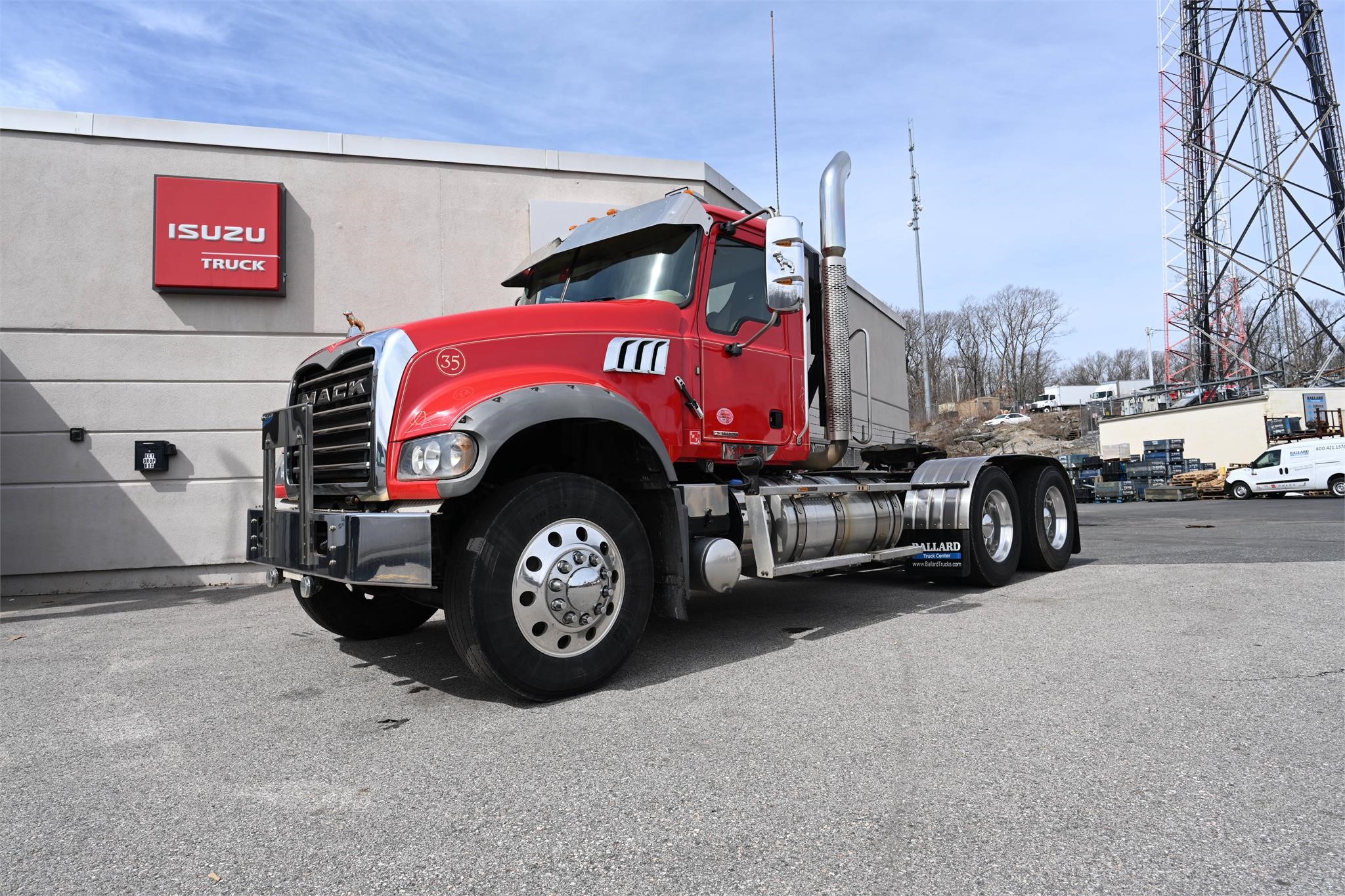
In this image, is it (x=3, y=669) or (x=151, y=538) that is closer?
(x=3, y=669)

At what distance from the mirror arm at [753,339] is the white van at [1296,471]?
25976 millimetres

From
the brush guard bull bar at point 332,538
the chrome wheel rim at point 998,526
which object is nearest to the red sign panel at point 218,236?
the brush guard bull bar at point 332,538

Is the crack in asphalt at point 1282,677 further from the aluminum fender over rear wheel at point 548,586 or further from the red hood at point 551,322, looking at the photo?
the red hood at point 551,322

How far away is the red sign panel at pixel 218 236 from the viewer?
920 centimetres

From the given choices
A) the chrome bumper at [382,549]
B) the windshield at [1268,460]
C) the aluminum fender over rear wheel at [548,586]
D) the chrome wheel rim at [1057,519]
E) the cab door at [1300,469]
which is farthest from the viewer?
the windshield at [1268,460]

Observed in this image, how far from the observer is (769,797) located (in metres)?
2.68

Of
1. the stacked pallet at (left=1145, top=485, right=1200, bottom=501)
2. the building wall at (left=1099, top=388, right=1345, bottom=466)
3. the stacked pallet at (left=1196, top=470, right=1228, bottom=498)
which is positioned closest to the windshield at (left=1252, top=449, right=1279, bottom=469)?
the stacked pallet at (left=1196, top=470, right=1228, bottom=498)

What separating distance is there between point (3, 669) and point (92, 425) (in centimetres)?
500

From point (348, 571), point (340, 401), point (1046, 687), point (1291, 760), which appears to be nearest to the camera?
point (1291, 760)

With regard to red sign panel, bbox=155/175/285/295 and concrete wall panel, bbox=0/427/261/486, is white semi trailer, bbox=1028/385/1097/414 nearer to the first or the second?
red sign panel, bbox=155/175/285/295

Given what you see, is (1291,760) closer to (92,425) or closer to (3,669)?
(3,669)

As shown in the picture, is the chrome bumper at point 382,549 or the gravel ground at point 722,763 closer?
the gravel ground at point 722,763

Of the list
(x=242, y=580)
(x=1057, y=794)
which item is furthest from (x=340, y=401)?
(x=242, y=580)

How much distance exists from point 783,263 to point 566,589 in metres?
2.48
